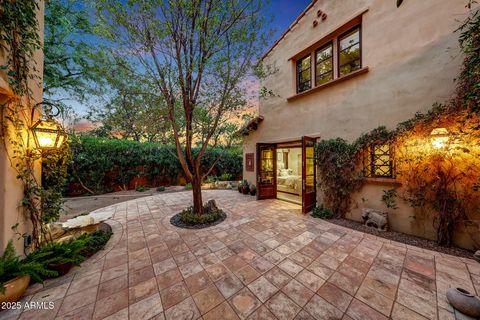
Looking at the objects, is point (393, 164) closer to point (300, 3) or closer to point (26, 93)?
point (300, 3)

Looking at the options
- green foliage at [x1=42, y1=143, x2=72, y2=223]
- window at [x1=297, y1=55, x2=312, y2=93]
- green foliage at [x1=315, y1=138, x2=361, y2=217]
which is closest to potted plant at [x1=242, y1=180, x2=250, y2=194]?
green foliage at [x1=315, y1=138, x2=361, y2=217]

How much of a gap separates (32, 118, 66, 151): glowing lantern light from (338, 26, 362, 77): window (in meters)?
6.60

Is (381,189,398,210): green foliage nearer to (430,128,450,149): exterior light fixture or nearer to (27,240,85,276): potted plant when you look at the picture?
(430,128,450,149): exterior light fixture

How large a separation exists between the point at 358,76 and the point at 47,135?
21.7 feet

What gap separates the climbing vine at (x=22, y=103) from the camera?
2.15 meters

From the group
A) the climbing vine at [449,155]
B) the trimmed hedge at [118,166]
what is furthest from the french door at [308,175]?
the trimmed hedge at [118,166]

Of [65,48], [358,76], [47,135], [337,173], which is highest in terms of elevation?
[65,48]

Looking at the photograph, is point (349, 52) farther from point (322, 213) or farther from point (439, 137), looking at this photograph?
point (322, 213)

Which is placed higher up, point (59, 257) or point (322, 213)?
point (59, 257)

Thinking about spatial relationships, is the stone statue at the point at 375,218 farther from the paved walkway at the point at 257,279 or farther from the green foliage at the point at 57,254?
the green foliage at the point at 57,254

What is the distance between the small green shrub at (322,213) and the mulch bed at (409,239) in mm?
313

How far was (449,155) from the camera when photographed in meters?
3.08

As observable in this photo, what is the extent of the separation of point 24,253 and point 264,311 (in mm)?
3615

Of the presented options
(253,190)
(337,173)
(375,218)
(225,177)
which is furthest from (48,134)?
(225,177)
